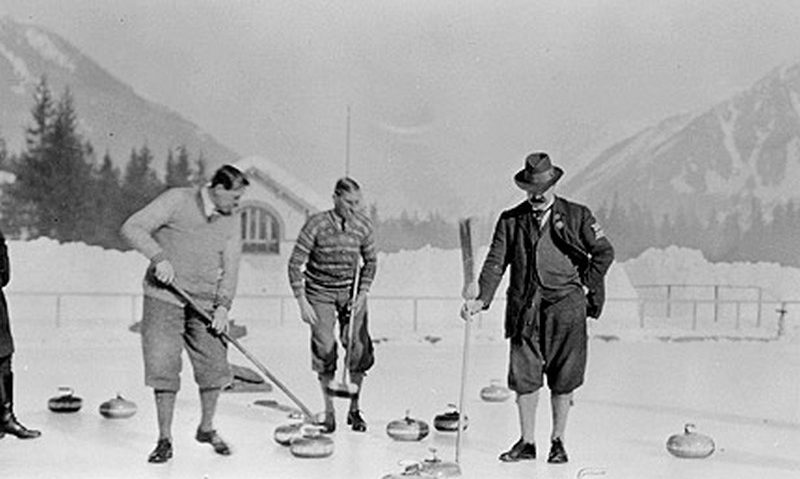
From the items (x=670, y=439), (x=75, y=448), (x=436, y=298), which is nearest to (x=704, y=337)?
(x=670, y=439)

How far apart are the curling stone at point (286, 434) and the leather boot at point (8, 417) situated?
0.69 metres

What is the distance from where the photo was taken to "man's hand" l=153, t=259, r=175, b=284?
124 inches

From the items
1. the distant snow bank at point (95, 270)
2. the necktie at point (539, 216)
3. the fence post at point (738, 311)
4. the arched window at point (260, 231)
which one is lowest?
the fence post at point (738, 311)

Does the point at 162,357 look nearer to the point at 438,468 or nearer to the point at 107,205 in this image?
the point at 107,205

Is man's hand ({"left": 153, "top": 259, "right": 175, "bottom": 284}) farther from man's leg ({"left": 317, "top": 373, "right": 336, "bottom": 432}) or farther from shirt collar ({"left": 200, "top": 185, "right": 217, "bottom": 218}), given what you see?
man's leg ({"left": 317, "top": 373, "right": 336, "bottom": 432})

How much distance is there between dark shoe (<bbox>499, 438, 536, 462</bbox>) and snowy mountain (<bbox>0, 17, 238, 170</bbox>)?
1248mm

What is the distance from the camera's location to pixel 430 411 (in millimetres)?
3594

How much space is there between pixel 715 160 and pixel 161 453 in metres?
1.97

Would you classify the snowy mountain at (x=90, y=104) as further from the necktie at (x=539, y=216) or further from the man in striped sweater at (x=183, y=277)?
the necktie at (x=539, y=216)

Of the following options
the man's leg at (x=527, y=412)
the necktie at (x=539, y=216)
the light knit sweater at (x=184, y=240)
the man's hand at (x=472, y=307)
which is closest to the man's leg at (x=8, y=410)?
the light knit sweater at (x=184, y=240)

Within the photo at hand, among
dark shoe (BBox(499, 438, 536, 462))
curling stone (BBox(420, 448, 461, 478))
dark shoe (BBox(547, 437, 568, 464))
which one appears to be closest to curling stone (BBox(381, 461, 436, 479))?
curling stone (BBox(420, 448, 461, 478))

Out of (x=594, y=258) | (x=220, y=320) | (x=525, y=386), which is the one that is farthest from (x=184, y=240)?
(x=594, y=258)

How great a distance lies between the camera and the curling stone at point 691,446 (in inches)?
130

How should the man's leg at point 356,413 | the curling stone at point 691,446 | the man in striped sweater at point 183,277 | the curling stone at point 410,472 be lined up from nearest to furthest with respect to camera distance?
the curling stone at point 410,472 → the man in striped sweater at point 183,277 → the curling stone at point 691,446 → the man's leg at point 356,413
